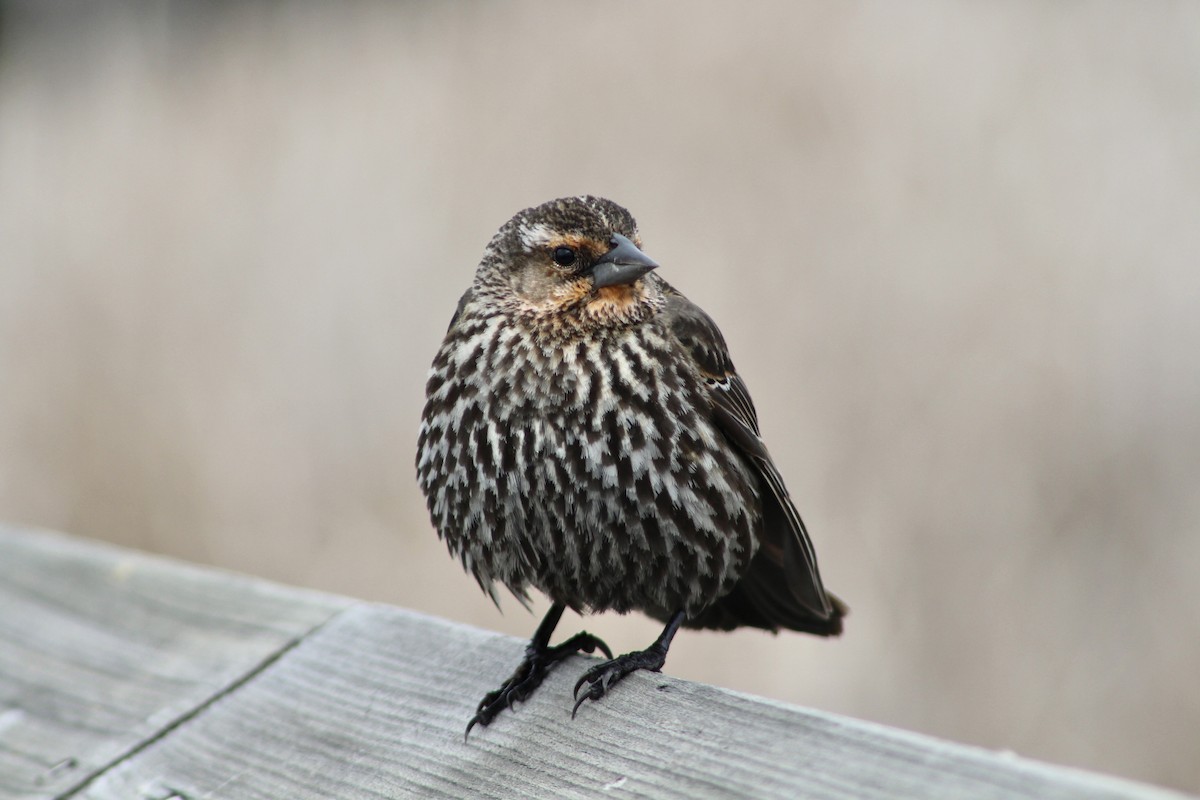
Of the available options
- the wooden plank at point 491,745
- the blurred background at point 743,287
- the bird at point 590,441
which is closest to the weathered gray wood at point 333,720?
the wooden plank at point 491,745

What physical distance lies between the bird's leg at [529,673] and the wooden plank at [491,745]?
22 mm

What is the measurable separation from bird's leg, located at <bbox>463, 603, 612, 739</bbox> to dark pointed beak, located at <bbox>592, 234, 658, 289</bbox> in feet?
2.24

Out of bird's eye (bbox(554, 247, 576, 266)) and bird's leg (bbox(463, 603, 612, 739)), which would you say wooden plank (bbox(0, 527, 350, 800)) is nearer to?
bird's leg (bbox(463, 603, 612, 739))

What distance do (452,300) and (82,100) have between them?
192cm

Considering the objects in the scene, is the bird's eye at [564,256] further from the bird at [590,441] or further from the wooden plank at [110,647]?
the wooden plank at [110,647]

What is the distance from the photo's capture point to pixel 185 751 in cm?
235

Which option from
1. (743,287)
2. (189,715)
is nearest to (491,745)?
(189,715)

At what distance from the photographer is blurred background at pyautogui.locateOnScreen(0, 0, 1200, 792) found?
427 cm

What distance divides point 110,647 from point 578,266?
3.91 ft

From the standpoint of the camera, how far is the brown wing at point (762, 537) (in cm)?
290

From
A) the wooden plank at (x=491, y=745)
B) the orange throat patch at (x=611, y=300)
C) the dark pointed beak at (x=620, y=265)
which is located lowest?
the wooden plank at (x=491, y=745)

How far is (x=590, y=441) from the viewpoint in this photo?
260cm

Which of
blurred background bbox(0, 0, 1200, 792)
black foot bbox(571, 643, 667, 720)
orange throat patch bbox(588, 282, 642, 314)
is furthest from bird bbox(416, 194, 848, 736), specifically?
blurred background bbox(0, 0, 1200, 792)

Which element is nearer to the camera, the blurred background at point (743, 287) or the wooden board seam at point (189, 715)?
the wooden board seam at point (189, 715)
